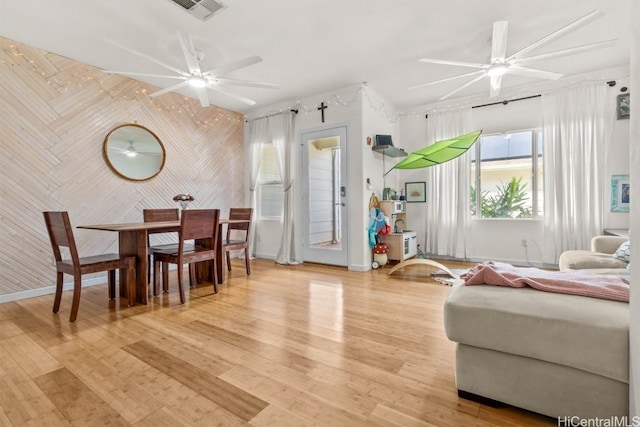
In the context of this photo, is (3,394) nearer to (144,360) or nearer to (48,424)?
(48,424)

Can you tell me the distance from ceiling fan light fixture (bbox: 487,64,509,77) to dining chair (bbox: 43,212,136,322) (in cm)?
428

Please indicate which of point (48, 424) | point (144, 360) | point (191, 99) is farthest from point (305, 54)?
point (48, 424)

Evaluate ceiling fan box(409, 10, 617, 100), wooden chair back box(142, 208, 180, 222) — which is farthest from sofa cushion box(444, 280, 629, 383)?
wooden chair back box(142, 208, 180, 222)

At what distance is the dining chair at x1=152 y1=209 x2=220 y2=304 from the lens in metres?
3.01

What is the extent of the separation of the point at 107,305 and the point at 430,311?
3184 mm

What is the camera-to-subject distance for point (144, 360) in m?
1.87

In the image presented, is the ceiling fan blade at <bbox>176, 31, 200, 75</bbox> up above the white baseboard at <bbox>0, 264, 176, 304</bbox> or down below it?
above

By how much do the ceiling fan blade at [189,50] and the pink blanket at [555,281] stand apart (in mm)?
3067

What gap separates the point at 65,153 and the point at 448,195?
5509 millimetres

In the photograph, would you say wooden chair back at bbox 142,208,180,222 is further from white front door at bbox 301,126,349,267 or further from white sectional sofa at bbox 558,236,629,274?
white sectional sofa at bbox 558,236,629,274

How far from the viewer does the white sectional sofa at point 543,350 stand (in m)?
1.14

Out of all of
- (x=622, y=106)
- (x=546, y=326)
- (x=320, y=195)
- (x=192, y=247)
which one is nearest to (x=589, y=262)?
(x=546, y=326)

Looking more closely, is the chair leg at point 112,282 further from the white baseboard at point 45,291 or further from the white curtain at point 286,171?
the white curtain at point 286,171

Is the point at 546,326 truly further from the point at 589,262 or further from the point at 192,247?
the point at 192,247
